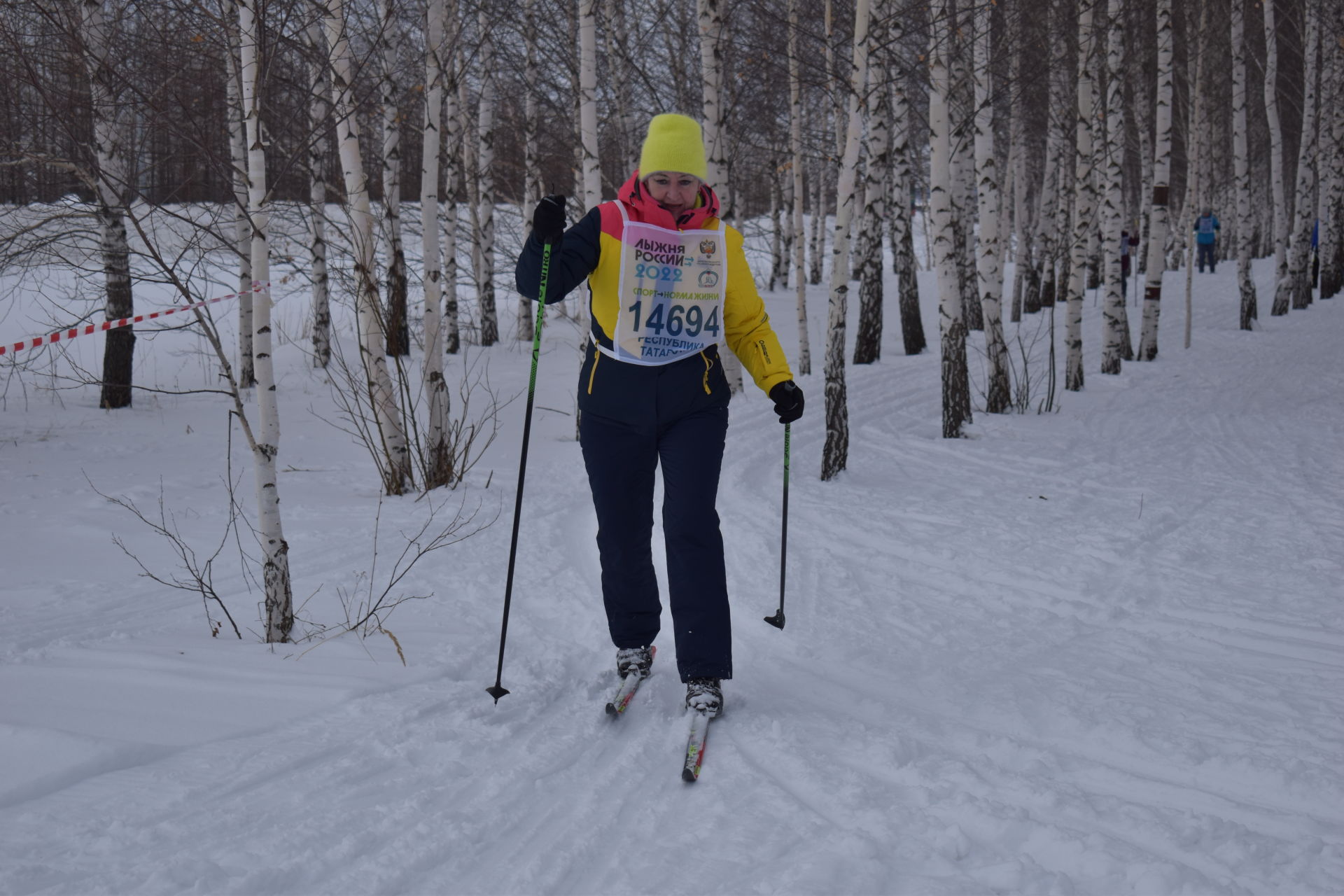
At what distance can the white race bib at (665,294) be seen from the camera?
3.16 m

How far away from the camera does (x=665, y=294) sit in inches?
125

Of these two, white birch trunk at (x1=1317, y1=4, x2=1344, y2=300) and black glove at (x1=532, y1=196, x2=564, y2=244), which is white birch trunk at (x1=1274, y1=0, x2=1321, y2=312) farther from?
black glove at (x1=532, y1=196, x2=564, y2=244)

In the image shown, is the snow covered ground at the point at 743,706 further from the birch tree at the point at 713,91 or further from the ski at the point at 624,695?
the birch tree at the point at 713,91

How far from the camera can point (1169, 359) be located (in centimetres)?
1446

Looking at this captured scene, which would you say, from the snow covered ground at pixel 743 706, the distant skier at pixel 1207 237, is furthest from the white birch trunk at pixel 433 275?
the distant skier at pixel 1207 237

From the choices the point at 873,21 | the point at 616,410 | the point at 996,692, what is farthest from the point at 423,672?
the point at 873,21

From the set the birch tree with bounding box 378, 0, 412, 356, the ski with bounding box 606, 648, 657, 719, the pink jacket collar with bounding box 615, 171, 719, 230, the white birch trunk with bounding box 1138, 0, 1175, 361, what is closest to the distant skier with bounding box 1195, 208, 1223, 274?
the white birch trunk with bounding box 1138, 0, 1175, 361

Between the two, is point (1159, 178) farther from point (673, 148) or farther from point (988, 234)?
point (673, 148)

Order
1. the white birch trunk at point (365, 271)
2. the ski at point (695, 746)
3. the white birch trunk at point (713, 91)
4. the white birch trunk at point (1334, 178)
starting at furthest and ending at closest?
the white birch trunk at point (1334, 178) < the white birch trunk at point (713, 91) < the white birch trunk at point (365, 271) < the ski at point (695, 746)

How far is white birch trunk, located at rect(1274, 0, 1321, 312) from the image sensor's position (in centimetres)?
1747

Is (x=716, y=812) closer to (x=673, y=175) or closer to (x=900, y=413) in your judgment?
(x=673, y=175)

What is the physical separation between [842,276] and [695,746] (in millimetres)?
4767

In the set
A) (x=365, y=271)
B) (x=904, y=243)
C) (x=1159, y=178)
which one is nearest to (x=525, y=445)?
(x=365, y=271)

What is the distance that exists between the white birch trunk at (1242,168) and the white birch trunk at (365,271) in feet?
49.8
